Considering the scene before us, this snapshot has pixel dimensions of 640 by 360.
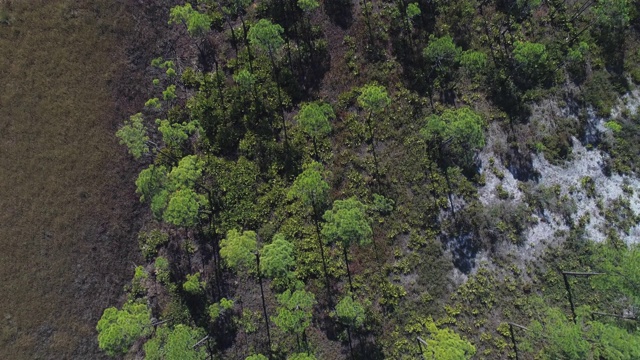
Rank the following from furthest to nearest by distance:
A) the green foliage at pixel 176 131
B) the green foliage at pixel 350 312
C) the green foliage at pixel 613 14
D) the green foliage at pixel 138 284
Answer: the green foliage at pixel 613 14 → the green foliage at pixel 138 284 → the green foliage at pixel 176 131 → the green foliage at pixel 350 312

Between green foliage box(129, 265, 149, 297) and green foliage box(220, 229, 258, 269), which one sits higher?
green foliage box(220, 229, 258, 269)

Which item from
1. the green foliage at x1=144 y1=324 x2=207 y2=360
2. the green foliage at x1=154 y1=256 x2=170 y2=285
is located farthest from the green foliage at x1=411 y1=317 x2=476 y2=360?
the green foliage at x1=154 y1=256 x2=170 y2=285

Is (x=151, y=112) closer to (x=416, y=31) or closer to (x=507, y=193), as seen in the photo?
(x=416, y=31)

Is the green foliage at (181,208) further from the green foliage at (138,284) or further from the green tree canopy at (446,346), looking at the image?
the green tree canopy at (446,346)

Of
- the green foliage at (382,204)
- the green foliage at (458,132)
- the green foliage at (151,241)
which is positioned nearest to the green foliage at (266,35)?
the green foliage at (458,132)

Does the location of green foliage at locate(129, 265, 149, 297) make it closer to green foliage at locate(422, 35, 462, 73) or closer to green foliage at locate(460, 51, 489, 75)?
green foliage at locate(422, 35, 462, 73)

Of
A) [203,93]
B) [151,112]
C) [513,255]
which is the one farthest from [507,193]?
[151,112]
